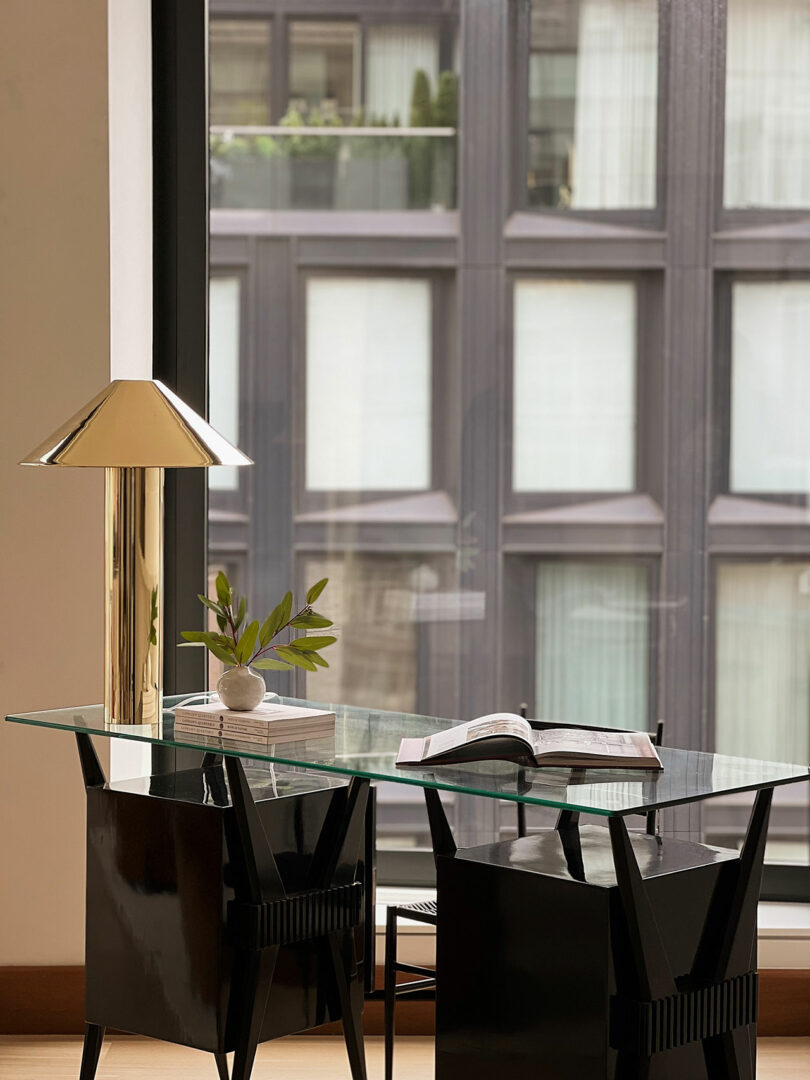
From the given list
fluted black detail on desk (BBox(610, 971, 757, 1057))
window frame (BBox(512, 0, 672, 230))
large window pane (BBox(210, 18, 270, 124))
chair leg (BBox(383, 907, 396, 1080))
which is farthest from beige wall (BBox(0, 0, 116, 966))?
fluted black detail on desk (BBox(610, 971, 757, 1057))

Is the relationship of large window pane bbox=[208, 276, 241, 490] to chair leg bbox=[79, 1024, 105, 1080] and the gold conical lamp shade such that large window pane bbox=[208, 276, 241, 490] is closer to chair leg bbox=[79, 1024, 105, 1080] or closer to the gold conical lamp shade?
the gold conical lamp shade

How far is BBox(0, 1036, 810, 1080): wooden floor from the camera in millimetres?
2873

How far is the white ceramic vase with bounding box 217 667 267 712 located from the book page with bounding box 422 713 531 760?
0.34 meters

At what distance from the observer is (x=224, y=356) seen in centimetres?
332

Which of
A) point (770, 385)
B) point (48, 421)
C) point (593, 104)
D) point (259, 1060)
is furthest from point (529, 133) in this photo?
point (259, 1060)

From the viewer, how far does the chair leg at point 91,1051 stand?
8.16ft

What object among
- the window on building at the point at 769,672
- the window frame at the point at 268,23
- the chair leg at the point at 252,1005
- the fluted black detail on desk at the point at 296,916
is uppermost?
the window frame at the point at 268,23

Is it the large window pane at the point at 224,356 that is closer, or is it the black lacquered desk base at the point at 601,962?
the black lacquered desk base at the point at 601,962

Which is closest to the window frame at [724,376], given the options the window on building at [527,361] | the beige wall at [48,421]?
the window on building at [527,361]

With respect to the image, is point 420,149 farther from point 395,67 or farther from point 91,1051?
point 91,1051

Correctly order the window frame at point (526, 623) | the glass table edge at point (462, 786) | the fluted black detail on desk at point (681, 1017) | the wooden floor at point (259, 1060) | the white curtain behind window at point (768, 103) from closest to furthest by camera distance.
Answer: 1. the glass table edge at point (462, 786)
2. the fluted black detail on desk at point (681, 1017)
3. the wooden floor at point (259, 1060)
4. the white curtain behind window at point (768, 103)
5. the window frame at point (526, 623)

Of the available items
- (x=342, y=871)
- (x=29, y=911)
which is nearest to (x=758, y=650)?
(x=342, y=871)

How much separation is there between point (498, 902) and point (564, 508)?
141 centimetres

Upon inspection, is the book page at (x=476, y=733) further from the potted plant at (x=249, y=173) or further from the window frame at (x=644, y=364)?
the potted plant at (x=249, y=173)
